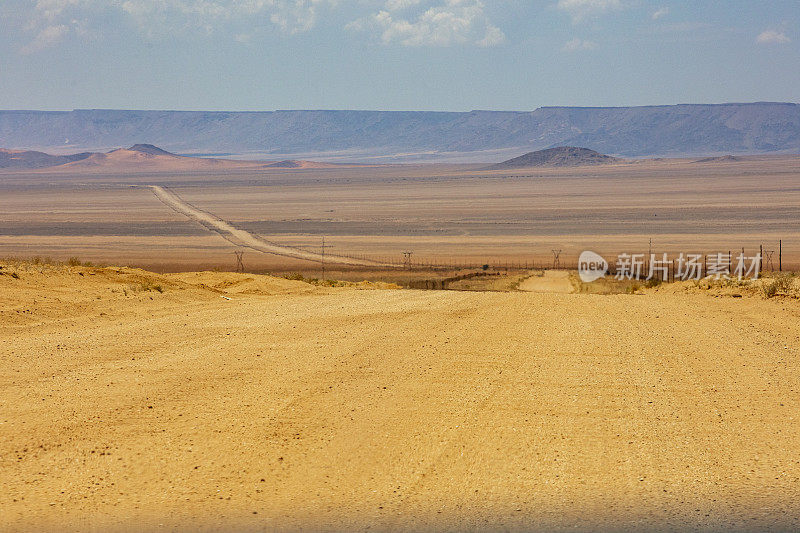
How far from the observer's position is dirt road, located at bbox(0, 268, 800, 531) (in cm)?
587

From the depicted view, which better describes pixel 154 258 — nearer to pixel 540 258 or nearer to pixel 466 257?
pixel 466 257

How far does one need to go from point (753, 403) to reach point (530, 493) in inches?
131

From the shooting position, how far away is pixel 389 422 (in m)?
7.55

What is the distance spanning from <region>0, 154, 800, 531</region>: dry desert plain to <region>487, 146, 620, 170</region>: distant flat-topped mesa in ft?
560

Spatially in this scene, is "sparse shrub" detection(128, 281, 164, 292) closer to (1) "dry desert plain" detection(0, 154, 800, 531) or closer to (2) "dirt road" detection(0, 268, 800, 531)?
(1) "dry desert plain" detection(0, 154, 800, 531)

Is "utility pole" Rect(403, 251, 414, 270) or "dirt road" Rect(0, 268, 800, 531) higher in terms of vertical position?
"dirt road" Rect(0, 268, 800, 531)

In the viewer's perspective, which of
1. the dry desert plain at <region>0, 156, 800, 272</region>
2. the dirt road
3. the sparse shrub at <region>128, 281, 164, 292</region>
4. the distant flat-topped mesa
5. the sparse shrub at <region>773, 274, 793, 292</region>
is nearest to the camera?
the dirt road

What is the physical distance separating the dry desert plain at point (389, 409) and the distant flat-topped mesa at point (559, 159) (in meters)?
171

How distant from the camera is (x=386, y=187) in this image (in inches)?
4875

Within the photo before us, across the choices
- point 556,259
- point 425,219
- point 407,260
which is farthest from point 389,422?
point 425,219

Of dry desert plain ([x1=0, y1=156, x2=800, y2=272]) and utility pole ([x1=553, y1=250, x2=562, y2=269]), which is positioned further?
dry desert plain ([x1=0, y1=156, x2=800, y2=272])

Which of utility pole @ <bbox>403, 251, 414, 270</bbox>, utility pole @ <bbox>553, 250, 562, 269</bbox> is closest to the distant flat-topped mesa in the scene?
utility pole @ <bbox>553, 250, 562, 269</bbox>

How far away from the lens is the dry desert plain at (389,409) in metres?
5.90

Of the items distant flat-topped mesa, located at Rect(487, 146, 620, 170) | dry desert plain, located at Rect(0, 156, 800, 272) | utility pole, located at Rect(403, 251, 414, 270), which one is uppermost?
distant flat-topped mesa, located at Rect(487, 146, 620, 170)
